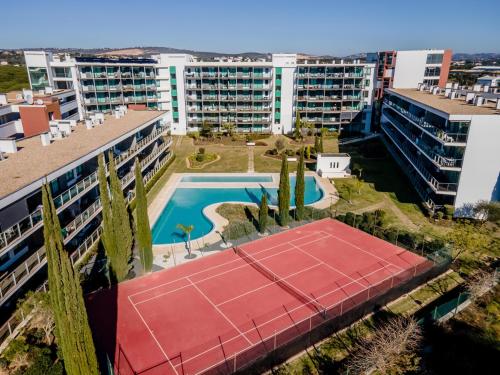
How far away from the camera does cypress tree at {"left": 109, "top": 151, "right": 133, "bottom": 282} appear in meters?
25.2

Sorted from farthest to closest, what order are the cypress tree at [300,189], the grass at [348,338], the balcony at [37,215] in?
1. the cypress tree at [300,189]
2. the balcony at [37,215]
3. the grass at [348,338]

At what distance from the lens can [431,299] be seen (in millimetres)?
24969

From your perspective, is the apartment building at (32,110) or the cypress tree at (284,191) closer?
the cypress tree at (284,191)

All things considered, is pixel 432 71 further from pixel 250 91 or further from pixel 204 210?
pixel 204 210

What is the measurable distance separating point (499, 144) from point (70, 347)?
3795 centimetres

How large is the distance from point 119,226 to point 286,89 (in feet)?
183

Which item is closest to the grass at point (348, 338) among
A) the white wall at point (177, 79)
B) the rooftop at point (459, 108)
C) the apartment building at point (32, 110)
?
the rooftop at point (459, 108)

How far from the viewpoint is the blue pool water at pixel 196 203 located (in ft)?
114

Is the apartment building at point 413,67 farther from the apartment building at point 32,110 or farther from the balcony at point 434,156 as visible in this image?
the apartment building at point 32,110

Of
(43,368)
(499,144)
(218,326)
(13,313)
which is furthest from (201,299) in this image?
(499,144)

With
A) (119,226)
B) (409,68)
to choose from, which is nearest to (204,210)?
(119,226)

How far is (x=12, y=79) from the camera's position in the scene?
102 meters

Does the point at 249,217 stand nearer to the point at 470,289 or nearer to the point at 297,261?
the point at 297,261

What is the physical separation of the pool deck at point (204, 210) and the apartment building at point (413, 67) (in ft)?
104
